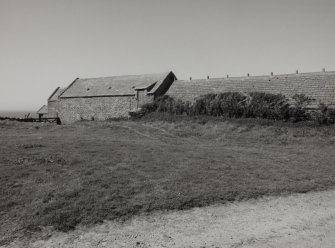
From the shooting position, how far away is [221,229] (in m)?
8.77

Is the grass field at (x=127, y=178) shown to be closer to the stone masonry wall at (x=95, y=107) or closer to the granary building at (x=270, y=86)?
the granary building at (x=270, y=86)

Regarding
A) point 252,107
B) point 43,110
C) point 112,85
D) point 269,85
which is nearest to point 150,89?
point 112,85

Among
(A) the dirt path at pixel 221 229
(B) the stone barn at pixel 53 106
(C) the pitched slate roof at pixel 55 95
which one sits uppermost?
(C) the pitched slate roof at pixel 55 95

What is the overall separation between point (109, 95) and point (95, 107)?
10.8ft

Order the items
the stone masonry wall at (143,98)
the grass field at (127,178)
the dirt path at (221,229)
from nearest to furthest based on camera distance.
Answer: the dirt path at (221,229)
the grass field at (127,178)
the stone masonry wall at (143,98)

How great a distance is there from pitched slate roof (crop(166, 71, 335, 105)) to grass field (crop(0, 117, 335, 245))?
11.2 m

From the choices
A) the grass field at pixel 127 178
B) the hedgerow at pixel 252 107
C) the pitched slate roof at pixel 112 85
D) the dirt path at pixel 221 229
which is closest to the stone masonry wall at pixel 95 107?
the pitched slate roof at pixel 112 85

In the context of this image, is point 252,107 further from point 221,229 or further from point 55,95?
point 55,95

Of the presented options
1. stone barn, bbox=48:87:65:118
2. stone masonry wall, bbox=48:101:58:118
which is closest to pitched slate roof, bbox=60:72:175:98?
stone barn, bbox=48:87:65:118

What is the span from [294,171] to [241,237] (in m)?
8.55

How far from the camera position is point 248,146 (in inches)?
966

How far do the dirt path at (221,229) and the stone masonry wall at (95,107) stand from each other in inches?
1463

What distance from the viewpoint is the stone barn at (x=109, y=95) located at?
45.9 meters

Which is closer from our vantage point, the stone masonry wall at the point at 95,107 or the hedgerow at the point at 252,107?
the hedgerow at the point at 252,107
